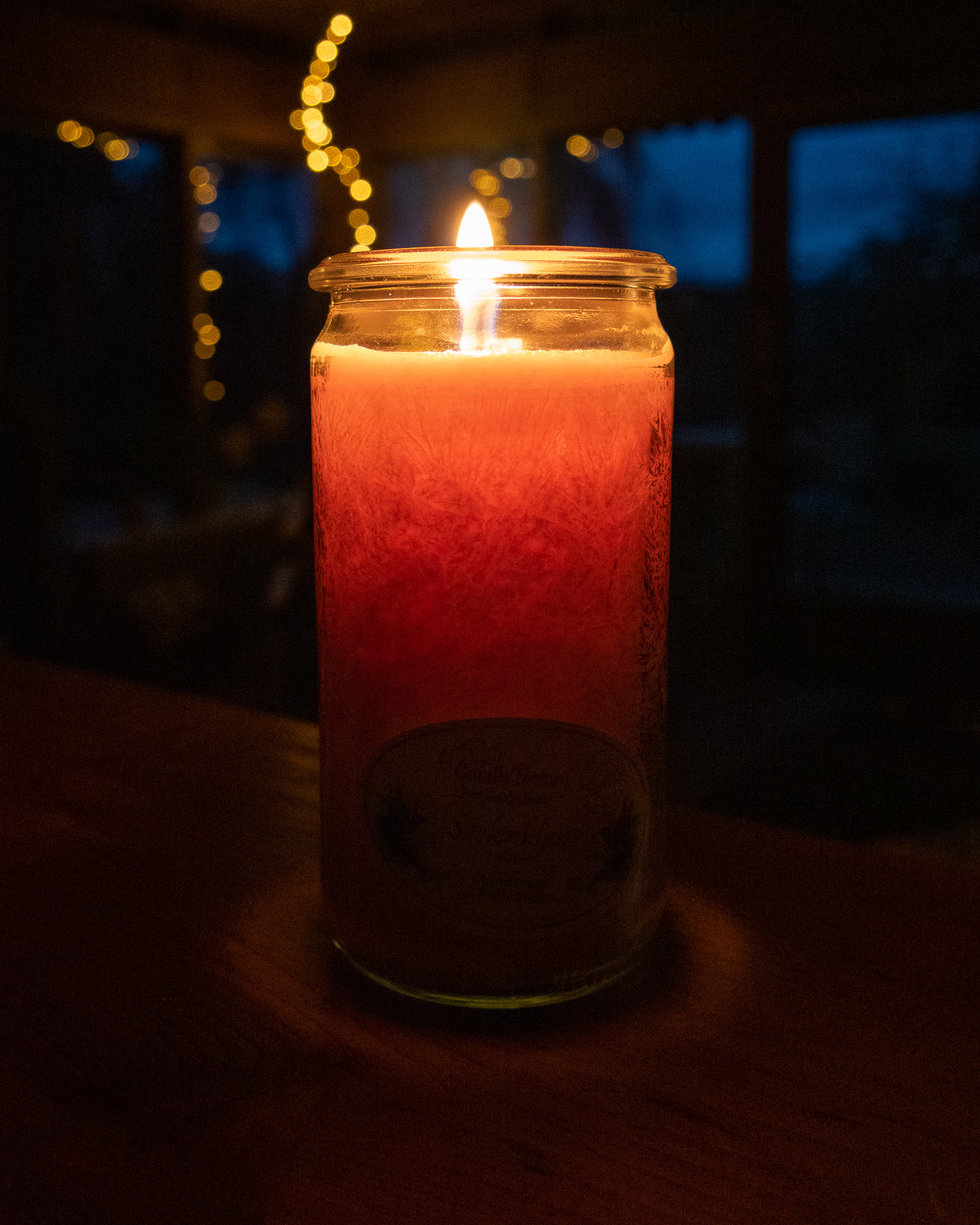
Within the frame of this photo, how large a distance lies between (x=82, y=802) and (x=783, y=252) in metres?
4.35

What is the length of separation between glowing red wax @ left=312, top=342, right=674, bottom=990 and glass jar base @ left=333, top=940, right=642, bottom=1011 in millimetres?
16

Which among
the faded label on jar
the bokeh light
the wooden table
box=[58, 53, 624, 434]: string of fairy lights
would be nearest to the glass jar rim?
the faded label on jar

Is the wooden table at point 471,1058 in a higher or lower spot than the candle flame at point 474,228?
lower

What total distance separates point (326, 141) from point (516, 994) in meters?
5.81

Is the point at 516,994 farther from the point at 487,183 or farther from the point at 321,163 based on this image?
the point at 321,163

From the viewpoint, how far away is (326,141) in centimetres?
561

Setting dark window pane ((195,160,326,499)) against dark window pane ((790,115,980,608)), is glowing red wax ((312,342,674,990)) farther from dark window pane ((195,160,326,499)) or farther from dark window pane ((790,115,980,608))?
dark window pane ((195,160,326,499))

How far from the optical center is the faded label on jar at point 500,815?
1.23 feet

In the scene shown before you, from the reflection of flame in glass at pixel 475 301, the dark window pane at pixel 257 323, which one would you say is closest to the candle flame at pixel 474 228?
the reflection of flame in glass at pixel 475 301

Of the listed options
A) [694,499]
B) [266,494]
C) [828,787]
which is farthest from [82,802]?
[266,494]

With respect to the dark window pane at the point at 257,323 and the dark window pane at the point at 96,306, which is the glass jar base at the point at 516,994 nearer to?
the dark window pane at the point at 96,306

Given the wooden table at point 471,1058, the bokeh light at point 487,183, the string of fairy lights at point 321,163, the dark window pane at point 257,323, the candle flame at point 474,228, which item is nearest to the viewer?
the wooden table at point 471,1058

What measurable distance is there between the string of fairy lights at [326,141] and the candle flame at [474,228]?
515 centimetres

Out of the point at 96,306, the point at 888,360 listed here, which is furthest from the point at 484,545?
the point at 96,306
